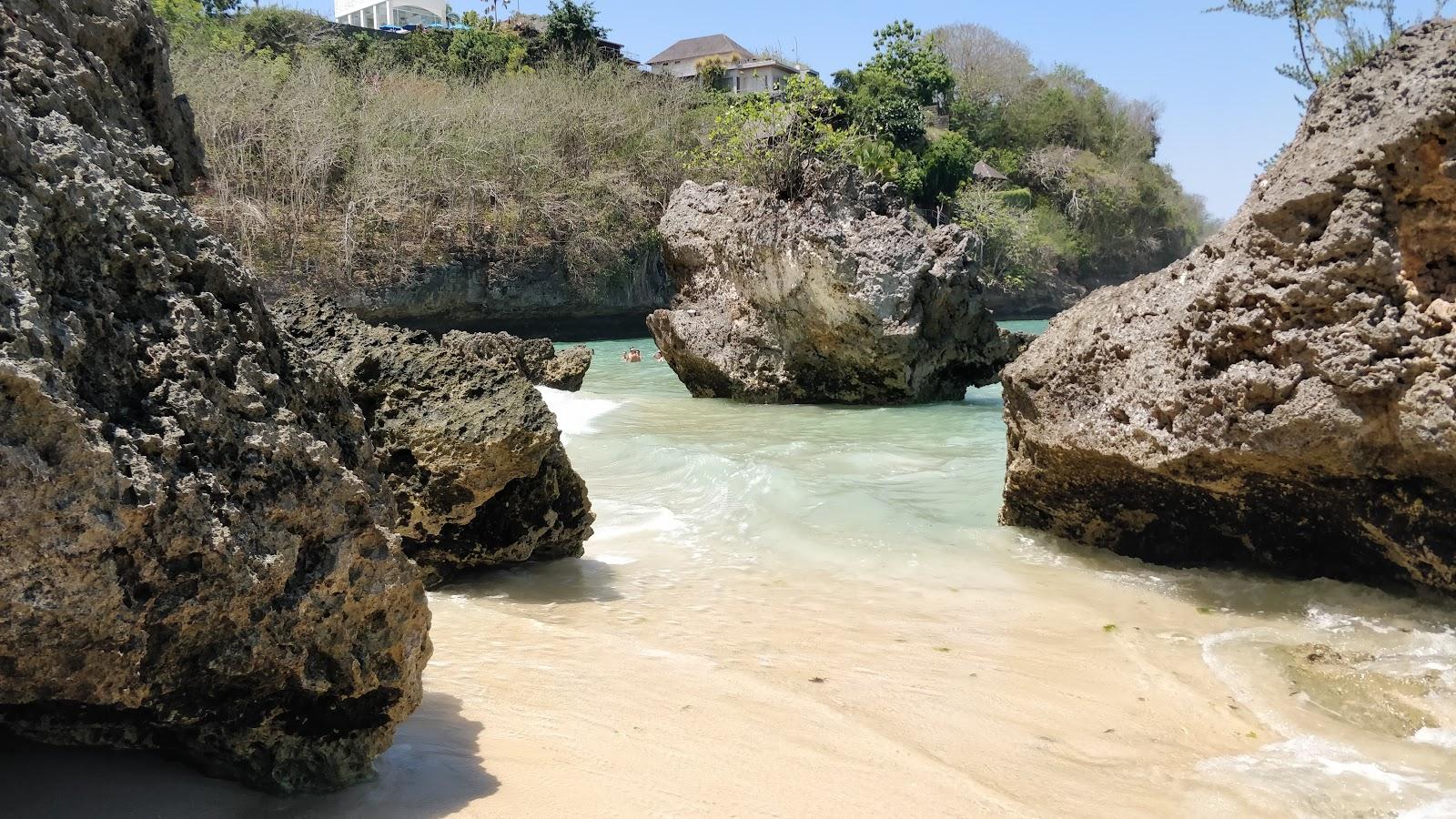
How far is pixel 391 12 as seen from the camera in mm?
54375

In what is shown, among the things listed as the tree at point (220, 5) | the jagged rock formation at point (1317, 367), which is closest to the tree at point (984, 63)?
the tree at point (220, 5)

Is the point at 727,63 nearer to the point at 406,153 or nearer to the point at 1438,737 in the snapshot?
the point at 406,153

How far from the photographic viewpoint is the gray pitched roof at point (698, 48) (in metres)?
56.6

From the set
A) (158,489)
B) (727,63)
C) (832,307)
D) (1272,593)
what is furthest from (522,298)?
(727,63)

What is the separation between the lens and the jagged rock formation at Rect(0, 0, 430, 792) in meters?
1.49

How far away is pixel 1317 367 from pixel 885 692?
212 cm

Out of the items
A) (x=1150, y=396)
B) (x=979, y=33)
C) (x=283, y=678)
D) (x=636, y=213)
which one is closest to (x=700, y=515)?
(x=1150, y=396)

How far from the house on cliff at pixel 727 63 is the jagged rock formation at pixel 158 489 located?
43.5 metres

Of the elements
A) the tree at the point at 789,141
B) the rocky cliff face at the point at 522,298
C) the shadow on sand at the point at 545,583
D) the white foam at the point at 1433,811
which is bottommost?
the white foam at the point at 1433,811

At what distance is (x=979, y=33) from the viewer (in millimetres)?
53125

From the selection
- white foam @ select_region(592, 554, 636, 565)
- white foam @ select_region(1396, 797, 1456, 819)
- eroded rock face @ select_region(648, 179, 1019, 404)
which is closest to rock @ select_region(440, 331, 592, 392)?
eroded rock face @ select_region(648, 179, 1019, 404)

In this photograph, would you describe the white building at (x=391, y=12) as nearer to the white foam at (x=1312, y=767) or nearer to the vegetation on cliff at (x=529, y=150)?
the vegetation on cliff at (x=529, y=150)

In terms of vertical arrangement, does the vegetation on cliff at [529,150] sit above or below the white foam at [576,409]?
above

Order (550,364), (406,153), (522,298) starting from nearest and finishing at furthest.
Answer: (550,364), (406,153), (522,298)
